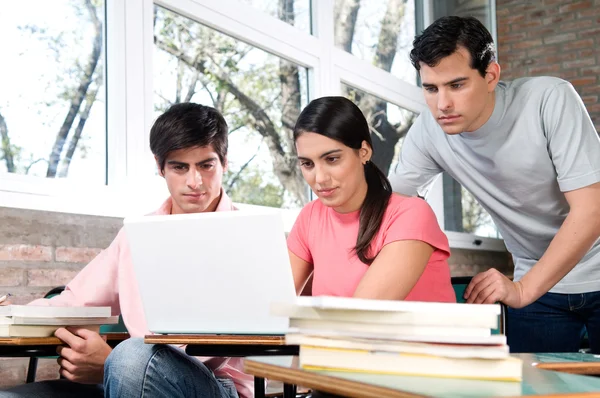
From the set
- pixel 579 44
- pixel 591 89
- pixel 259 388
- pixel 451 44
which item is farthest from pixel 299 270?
pixel 579 44

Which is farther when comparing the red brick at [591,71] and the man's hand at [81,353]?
the red brick at [591,71]

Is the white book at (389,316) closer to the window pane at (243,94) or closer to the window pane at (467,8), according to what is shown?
the window pane at (243,94)

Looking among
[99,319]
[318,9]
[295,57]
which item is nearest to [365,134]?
[99,319]

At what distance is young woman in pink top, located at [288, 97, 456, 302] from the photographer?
174 cm

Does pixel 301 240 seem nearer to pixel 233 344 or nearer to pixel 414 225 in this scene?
pixel 414 225

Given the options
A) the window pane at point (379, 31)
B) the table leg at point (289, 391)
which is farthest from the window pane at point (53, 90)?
the window pane at point (379, 31)

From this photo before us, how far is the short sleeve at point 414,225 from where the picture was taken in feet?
5.67

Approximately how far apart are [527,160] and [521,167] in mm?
29

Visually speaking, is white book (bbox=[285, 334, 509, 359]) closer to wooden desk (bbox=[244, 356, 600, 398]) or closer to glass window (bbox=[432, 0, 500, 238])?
wooden desk (bbox=[244, 356, 600, 398])

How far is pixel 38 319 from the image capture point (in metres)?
1.57

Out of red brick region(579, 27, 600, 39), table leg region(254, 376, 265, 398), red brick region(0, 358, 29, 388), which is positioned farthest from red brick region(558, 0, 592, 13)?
table leg region(254, 376, 265, 398)

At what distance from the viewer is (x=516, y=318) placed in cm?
215

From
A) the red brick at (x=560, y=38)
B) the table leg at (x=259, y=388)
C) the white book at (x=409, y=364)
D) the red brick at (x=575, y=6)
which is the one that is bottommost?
the table leg at (x=259, y=388)

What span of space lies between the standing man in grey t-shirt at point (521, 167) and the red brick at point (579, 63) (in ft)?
13.1
